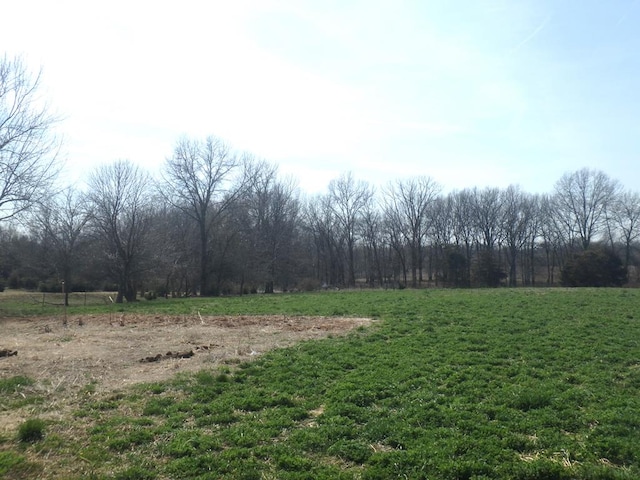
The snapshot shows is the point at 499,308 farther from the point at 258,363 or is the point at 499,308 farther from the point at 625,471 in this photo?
the point at 625,471

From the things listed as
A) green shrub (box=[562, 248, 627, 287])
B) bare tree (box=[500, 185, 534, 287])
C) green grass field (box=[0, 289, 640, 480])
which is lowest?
green grass field (box=[0, 289, 640, 480])

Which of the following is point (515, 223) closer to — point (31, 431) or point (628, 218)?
point (628, 218)

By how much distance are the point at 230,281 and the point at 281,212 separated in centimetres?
1204

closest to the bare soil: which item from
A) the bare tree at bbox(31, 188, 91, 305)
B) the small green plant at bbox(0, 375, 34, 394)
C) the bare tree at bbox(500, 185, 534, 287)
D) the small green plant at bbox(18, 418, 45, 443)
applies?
the small green plant at bbox(0, 375, 34, 394)

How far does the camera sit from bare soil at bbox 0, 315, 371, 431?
26.0 ft

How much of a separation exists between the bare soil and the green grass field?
628mm

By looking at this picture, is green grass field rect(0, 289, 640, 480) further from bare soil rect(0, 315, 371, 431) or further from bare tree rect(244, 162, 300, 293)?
bare tree rect(244, 162, 300, 293)

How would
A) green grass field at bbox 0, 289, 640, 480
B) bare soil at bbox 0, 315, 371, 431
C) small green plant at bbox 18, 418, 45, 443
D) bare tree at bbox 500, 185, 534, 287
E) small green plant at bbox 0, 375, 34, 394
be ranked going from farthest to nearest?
1. bare tree at bbox 500, 185, 534, 287
2. bare soil at bbox 0, 315, 371, 431
3. small green plant at bbox 0, 375, 34, 394
4. small green plant at bbox 18, 418, 45, 443
5. green grass field at bbox 0, 289, 640, 480

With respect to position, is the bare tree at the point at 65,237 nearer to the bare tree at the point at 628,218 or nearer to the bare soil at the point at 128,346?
the bare soil at the point at 128,346

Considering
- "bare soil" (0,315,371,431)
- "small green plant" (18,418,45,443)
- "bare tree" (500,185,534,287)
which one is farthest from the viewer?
"bare tree" (500,185,534,287)

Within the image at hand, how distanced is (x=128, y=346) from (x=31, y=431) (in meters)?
6.07

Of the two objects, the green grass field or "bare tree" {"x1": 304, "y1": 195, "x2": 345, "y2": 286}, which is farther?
"bare tree" {"x1": 304, "y1": 195, "x2": 345, "y2": 286}

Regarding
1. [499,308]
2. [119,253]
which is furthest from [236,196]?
[499,308]

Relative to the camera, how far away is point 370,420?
19.3 ft
